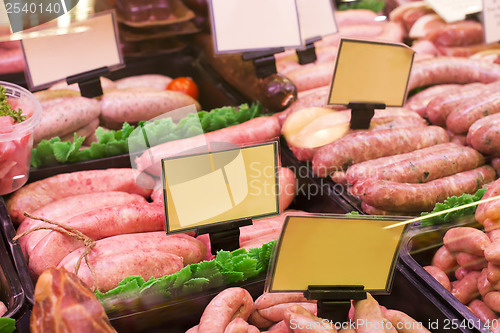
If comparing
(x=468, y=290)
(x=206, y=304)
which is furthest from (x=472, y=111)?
(x=206, y=304)

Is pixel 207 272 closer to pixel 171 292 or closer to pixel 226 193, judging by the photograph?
pixel 171 292

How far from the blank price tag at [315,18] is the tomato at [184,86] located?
2.75 ft

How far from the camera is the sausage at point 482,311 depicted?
1.75 m

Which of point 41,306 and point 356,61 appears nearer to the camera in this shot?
point 41,306

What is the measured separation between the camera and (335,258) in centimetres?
149

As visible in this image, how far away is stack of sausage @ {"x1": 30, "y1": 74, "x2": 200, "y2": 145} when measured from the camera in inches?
104

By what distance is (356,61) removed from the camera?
7.82 feet

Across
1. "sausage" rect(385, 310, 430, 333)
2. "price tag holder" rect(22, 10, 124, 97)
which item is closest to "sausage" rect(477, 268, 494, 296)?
"sausage" rect(385, 310, 430, 333)

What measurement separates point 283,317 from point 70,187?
1.28 m

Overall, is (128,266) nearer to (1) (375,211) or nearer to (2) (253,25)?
(1) (375,211)

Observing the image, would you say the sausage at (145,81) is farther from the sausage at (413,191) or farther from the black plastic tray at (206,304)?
the black plastic tray at (206,304)

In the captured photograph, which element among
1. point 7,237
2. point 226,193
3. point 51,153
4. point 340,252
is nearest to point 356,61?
point 226,193

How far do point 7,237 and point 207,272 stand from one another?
93cm

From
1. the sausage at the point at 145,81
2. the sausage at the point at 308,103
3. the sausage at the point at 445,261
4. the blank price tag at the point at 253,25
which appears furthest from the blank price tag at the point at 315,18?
the sausage at the point at 445,261
